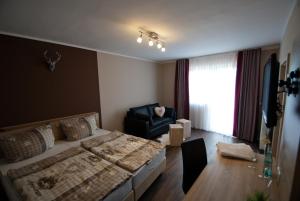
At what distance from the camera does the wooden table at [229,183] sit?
38.9 inches

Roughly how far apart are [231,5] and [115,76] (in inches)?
120

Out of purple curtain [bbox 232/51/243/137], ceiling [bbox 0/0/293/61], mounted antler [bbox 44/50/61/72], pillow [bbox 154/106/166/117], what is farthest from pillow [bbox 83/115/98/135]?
purple curtain [bbox 232/51/243/137]

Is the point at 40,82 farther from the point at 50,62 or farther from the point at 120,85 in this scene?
the point at 120,85

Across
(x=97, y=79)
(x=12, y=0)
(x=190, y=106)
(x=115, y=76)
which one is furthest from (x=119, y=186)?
(x=190, y=106)

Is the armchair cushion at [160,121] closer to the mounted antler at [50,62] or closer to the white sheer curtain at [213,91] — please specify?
the white sheer curtain at [213,91]

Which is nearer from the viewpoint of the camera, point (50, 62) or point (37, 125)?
point (37, 125)

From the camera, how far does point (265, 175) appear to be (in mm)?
1172

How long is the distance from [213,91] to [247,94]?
2.85 ft

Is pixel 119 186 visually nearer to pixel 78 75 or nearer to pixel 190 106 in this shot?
pixel 78 75

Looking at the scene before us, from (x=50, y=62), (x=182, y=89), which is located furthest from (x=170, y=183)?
(x=182, y=89)

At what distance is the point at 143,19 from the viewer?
188cm

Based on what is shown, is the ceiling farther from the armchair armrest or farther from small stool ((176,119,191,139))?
small stool ((176,119,191,139))

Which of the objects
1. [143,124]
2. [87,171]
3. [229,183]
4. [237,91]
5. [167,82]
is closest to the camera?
[229,183]

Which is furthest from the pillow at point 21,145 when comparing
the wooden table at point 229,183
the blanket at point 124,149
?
the wooden table at point 229,183
